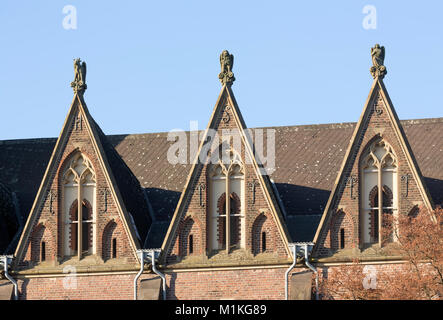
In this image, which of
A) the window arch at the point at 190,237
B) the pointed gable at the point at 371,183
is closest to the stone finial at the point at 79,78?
the window arch at the point at 190,237

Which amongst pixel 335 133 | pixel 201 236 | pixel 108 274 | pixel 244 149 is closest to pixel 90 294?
pixel 108 274

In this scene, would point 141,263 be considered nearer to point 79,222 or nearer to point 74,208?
point 79,222

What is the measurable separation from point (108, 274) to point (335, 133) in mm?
12830

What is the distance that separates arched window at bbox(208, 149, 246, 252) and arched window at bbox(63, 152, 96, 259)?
17.1 feet

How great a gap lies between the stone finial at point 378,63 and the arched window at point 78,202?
12704 mm

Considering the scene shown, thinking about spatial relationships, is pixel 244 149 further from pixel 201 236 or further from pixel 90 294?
pixel 90 294

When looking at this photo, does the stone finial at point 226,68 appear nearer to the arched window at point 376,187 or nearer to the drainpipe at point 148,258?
the arched window at point 376,187

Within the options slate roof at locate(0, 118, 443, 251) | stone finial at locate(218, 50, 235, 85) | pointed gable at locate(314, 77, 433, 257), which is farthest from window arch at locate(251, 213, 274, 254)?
stone finial at locate(218, 50, 235, 85)

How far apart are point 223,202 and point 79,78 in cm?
841

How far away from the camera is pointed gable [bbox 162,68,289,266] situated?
53844 mm

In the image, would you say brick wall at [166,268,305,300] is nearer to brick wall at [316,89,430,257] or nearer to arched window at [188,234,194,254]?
arched window at [188,234,194,254]

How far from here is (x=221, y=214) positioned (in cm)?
5450

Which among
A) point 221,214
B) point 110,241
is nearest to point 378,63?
point 221,214

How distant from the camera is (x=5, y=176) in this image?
205ft
